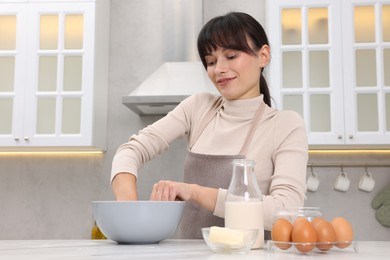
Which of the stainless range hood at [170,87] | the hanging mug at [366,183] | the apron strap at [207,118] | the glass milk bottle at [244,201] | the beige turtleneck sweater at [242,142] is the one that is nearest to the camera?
the glass milk bottle at [244,201]

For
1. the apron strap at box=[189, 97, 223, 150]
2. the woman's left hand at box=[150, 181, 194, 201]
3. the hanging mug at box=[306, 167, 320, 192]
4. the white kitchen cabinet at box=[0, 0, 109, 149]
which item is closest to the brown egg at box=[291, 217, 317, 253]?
the woman's left hand at box=[150, 181, 194, 201]

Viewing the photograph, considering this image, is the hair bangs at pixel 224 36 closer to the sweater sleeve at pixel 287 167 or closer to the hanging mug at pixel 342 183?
the sweater sleeve at pixel 287 167

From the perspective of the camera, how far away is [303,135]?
1.64 m

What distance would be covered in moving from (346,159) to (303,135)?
1801mm

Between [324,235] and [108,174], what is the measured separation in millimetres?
2462

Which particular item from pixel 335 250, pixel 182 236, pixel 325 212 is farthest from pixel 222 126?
pixel 325 212

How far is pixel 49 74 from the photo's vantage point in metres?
3.11

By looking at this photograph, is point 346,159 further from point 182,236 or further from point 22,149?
point 22,149

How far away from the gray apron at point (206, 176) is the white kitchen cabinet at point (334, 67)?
1.25 metres

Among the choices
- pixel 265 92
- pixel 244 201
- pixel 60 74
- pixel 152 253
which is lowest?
pixel 152 253

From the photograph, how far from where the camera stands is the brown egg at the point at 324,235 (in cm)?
108

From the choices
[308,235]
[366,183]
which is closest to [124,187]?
[308,235]

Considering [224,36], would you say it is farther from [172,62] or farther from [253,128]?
[172,62]

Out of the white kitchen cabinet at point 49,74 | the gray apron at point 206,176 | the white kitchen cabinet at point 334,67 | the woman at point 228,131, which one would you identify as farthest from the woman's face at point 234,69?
the white kitchen cabinet at point 49,74
